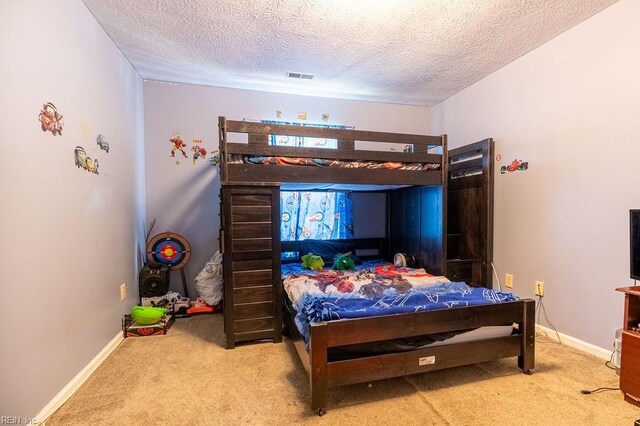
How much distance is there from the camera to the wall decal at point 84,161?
1945 millimetres

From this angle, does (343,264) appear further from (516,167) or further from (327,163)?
(516,167)

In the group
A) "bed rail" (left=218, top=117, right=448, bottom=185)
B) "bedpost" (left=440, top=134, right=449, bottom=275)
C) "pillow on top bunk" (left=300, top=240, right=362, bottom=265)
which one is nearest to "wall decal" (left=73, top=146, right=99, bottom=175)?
"bed rail" (left=218, top=117, right=448, bottom=185)

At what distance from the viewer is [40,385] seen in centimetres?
152

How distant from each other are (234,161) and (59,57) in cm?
120

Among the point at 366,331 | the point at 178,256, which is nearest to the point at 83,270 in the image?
the point at 178,256

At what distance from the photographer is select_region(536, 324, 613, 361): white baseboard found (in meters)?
2.11

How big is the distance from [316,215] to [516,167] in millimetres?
2207

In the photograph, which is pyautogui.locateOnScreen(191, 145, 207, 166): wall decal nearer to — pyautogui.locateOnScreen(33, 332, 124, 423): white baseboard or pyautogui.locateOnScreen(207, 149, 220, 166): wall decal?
pyautogui.locateOnScreen(207, 149, 220, 166): wall decal

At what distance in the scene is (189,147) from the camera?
343 cm

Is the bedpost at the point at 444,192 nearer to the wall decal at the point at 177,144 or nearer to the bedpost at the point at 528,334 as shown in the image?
the bedpost at the point at 528,334

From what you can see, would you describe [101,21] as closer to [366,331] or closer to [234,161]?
[234,161]

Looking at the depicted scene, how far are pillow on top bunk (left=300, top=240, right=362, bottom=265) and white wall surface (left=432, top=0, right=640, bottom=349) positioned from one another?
1689mm

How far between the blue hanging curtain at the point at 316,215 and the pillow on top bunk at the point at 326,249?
0.12 metres

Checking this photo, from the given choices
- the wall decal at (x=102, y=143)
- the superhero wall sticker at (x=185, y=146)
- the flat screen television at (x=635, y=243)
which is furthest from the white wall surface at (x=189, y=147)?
the flat screen television at (x=635, y=243)
